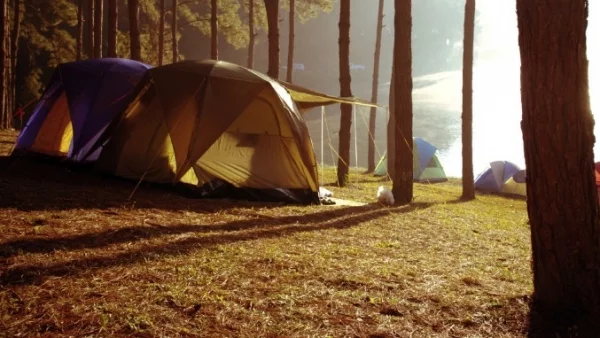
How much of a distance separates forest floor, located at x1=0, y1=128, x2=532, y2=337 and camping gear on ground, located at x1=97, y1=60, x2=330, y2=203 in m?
0.92

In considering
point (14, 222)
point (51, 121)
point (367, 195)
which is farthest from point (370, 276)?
point (51, 121)

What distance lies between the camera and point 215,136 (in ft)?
27.5

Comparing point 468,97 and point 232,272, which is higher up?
point 468,97

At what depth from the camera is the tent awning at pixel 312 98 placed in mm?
9961

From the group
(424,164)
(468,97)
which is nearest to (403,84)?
(468,97)

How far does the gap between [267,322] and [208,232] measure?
2.56 meters

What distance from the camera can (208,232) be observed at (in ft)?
18.9

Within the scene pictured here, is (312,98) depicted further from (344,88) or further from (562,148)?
(562,148)

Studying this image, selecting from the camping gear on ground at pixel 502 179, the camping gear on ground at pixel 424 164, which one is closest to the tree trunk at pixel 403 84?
the camping gear on ground at pixel 502 179

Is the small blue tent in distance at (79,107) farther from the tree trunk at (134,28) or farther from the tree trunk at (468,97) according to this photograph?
the tree trunk at (468,97)

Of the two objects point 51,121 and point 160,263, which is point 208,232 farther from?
point 51,121

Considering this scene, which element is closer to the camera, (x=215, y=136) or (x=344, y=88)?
(x=215, y=136)

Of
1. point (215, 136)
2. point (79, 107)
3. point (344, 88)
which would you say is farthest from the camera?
point (344, 88)

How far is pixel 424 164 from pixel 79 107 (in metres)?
13.6
